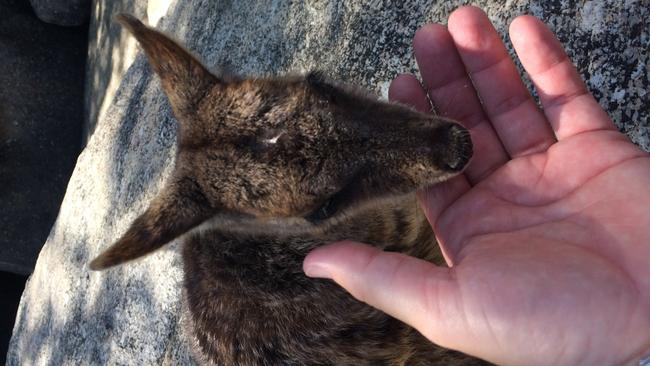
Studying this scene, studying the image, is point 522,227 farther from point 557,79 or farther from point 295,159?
point 295,159

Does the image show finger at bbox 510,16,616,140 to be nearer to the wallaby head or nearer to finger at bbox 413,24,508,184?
finger at bbox 413,24,508,184

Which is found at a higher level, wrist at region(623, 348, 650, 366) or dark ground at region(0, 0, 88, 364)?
wrist at region(623, 348, 650, 366)

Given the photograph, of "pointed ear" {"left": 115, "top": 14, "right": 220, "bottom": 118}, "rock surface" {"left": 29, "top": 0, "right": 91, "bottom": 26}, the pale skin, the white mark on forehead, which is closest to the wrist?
the pale skin

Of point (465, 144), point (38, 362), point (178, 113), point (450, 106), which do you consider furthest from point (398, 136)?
point (38, 362)

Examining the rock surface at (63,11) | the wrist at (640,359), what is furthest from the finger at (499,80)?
the rock surface at (63,11)

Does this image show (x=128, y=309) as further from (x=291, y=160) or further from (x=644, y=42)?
(x=644, y=42)

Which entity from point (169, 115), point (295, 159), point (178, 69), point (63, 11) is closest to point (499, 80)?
point (295, 159)
